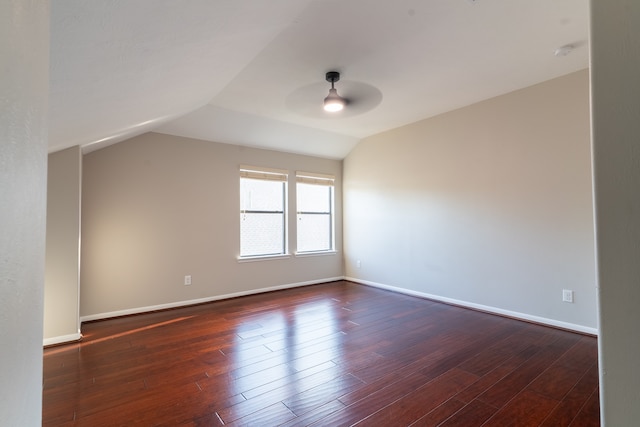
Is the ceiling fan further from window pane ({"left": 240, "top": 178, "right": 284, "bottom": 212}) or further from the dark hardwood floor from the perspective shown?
the dark hardwood floor

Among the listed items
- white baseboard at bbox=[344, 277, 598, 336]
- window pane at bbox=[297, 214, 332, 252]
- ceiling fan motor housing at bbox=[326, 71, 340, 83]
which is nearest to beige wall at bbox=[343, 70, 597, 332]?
white baseboard at bbox=[344, 277, 598, 336]

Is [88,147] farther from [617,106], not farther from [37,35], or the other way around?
[617,106]

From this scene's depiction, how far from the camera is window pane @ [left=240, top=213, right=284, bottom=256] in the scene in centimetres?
457

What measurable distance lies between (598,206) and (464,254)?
11.1 feet

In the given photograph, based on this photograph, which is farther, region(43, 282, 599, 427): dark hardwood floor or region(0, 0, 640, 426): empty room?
region(43, 282, 599, 427): dark hardwood floor

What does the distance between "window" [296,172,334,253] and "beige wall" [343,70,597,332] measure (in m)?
0.98

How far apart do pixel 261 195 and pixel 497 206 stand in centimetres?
336

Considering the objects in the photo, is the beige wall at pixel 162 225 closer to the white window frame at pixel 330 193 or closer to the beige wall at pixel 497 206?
the white window frame at pixel 330 193

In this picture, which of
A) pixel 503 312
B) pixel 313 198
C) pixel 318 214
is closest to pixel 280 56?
pixel 313 198

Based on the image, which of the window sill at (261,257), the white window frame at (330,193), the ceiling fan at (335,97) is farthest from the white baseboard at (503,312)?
the ceiling fan at (335,97)

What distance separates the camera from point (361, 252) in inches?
209

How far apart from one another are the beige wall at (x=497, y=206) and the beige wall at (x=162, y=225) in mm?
2078

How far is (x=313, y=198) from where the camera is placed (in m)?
5.39

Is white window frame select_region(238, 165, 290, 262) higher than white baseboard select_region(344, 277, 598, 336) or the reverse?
higher
